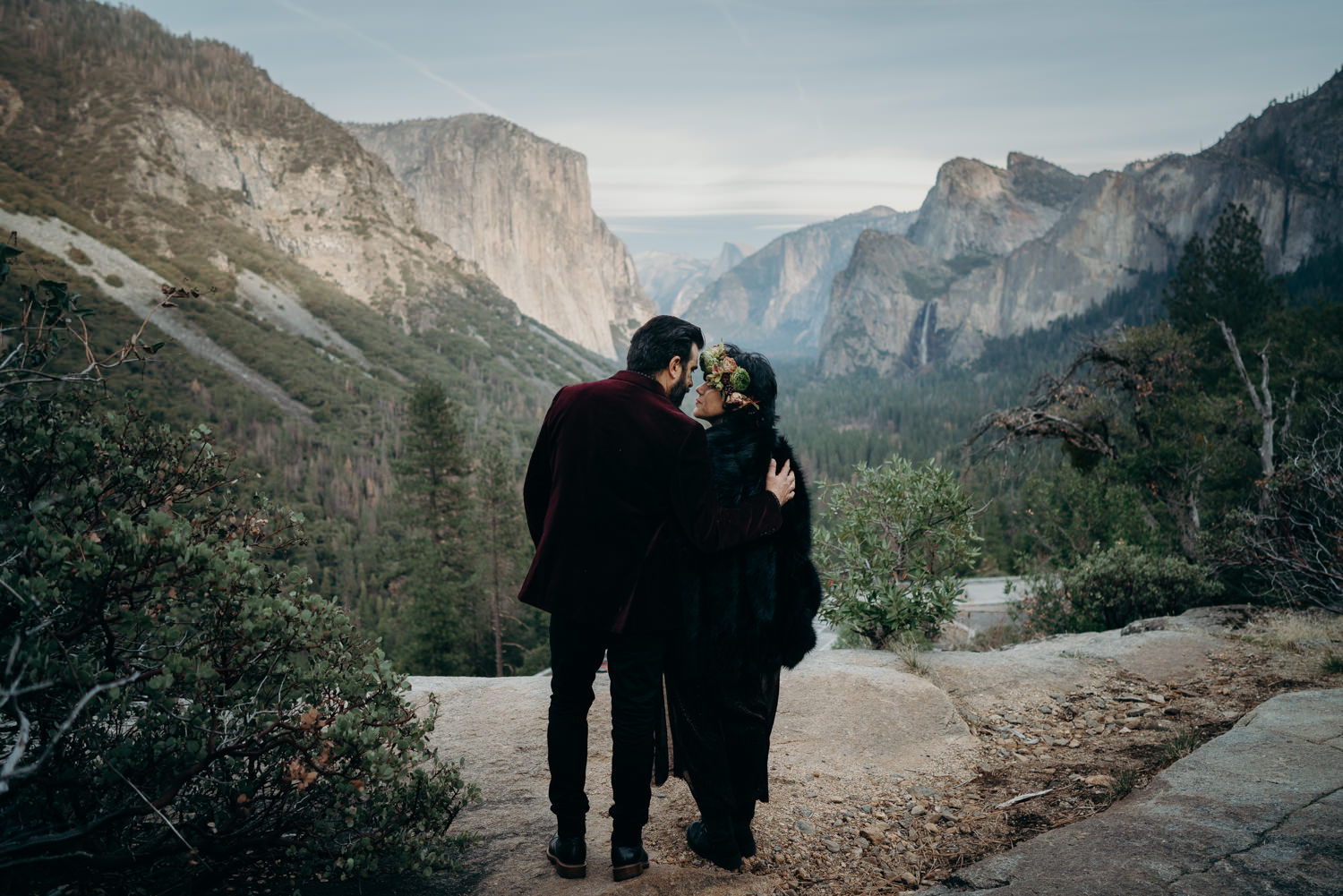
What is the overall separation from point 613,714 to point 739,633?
0.75 metres

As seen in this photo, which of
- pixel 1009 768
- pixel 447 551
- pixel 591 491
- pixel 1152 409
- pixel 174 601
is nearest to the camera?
pixel 174 601

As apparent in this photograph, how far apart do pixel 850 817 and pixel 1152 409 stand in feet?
59.1

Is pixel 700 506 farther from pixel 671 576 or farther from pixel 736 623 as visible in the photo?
pixel 736 623

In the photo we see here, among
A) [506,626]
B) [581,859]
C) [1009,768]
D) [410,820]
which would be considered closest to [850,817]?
[1009,768]

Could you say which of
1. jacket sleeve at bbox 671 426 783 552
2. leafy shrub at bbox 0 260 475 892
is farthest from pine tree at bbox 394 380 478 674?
jacket sleeve at bbox 671 426 783 552

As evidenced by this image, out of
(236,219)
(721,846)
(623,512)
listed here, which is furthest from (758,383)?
(236,219)

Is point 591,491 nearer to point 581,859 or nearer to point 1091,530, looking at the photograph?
point 581,859

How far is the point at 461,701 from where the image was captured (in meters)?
6.03

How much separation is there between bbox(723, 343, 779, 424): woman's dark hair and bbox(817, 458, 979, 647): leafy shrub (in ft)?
14.4

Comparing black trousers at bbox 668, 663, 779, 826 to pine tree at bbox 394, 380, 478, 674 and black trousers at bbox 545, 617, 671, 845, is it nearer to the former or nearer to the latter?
black trousers at bbox 545, 617, 671, 845

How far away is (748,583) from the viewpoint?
354 centimetres

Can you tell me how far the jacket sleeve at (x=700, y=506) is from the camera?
10.4ft

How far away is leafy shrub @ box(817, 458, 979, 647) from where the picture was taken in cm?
771

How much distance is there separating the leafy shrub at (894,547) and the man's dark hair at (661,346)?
475 centimetres
